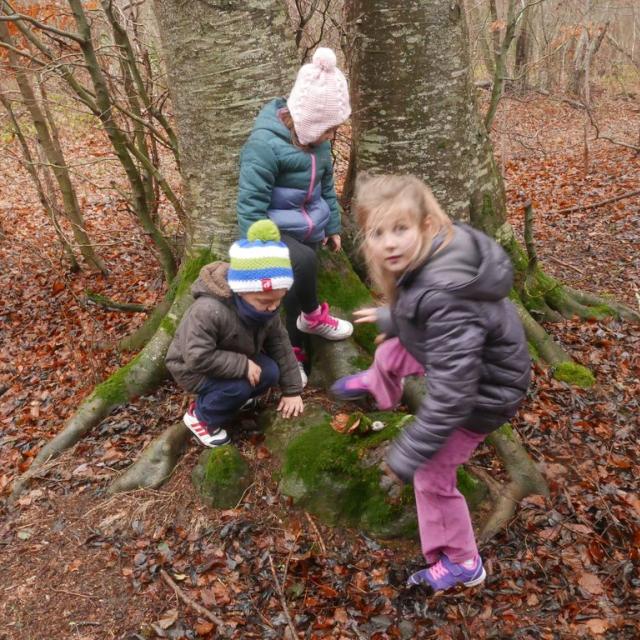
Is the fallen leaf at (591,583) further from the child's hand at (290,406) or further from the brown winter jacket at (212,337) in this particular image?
the brown winter jacket at (212,337)

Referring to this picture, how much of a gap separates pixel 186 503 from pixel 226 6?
3.18 metres

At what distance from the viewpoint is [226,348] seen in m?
3.19

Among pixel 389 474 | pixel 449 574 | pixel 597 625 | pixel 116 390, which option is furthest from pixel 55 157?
pixel 597 625

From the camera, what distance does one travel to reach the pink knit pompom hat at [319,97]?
9.85ft

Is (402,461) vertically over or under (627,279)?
→ over

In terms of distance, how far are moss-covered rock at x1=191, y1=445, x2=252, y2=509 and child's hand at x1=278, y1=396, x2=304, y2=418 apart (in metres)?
0.40

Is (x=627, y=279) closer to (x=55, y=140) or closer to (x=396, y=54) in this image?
(x=396, y=54)

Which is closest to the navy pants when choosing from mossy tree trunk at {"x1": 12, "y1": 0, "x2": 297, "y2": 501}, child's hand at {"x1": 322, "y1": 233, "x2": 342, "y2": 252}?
mossy tree trunk at {"x1": 12, "y1": 0, "x2": 297, "y2": 501}

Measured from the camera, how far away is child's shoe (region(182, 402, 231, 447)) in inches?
136

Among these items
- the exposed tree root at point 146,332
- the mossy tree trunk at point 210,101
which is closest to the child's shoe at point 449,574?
the mossy tree trunk at point 210,101

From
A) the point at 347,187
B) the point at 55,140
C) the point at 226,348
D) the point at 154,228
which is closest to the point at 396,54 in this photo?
the point at 347,187

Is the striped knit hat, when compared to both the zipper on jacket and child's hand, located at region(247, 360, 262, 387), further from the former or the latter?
the zipper on jacket

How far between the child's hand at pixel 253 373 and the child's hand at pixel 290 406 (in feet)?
1.02

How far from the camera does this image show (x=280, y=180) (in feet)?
11.0
